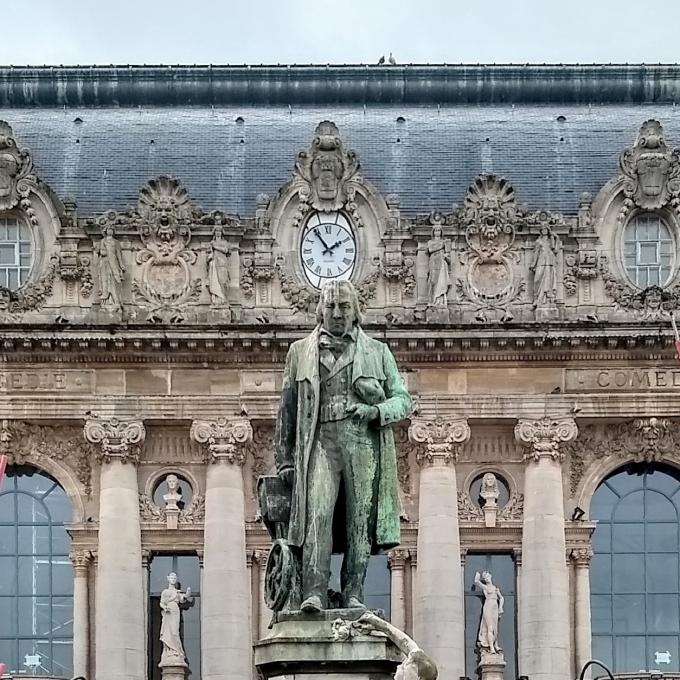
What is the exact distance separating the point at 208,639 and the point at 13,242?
33.0 ft

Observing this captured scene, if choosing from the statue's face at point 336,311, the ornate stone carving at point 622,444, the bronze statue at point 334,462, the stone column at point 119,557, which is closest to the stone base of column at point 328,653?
the bronze statue at point 334,462

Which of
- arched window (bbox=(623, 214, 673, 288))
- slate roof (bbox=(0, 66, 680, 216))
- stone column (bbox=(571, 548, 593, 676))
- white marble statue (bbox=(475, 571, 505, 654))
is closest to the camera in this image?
white marble statue (bbox=(475, 571, 505, 654))

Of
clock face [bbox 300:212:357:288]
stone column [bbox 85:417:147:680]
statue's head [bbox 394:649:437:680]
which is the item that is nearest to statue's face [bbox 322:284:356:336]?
statue's head [bbox 394:649:437:680]

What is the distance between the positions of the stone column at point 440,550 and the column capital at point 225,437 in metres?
3.68

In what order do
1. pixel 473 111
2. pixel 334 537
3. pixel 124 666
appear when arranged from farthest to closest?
pixel 473 111, pixel 124 666, pixel 334 537

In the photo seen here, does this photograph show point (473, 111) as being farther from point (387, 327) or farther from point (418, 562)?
point (418, 562)

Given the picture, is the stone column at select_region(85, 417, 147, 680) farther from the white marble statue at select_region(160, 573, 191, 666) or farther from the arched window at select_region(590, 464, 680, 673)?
the arched window at select_region(590, 464, 680, 673)

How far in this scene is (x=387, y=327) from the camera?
50594 millimetres

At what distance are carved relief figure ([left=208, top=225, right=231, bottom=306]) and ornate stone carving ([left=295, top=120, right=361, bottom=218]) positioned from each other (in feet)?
5.84

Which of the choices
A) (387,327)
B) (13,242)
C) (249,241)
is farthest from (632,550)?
(13,242)

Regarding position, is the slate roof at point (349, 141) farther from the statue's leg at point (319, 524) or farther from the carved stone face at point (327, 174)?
the statue's leg at point (319, 524)

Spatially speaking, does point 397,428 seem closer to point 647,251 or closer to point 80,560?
point 647,251

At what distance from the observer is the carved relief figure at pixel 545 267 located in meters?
51.6

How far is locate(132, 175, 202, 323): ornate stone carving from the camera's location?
2040 inches
